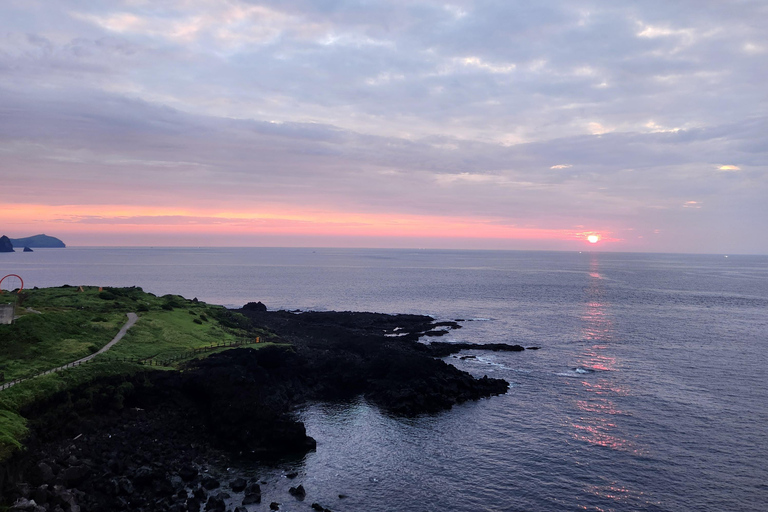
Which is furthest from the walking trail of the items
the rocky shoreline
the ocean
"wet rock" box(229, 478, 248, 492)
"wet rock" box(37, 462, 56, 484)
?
"wet rock" box(229, 478, 248, 492)

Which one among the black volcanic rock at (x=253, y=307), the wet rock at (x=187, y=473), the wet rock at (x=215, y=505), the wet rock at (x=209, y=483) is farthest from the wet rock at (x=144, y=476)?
the black volcanic rock at (x=253, y=307)

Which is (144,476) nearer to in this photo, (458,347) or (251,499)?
(251,499)

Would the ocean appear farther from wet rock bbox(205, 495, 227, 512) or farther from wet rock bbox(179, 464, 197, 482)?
wet rock bbox(179, 464, 197, 482)

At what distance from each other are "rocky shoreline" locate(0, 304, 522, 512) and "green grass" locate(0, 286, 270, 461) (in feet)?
6.38

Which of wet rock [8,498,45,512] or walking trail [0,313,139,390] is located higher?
walking trail [0,313,139,390]

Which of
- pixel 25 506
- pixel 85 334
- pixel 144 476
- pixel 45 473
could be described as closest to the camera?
pixel 25 506

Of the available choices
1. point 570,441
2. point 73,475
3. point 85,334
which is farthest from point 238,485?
point 85,334

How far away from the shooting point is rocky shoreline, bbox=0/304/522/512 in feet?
116

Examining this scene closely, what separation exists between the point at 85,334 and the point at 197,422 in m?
24.7

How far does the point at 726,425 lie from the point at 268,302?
139829 millimetres

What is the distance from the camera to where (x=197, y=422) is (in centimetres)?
5047

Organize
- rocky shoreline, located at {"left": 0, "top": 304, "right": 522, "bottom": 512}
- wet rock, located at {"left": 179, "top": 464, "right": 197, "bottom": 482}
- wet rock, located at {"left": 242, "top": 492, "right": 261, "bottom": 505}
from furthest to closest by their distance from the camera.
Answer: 1. wet rock, located at {"left": 179, "top": 464, "right": 197, "bottom": 482}
2. wet rock, located at {"left": 242, "top": 492, "right": 261, "bottom": 505}
3. rocky shoreline, located at {"left": 0, "top": 304, "right": 522, "bottom": 512}

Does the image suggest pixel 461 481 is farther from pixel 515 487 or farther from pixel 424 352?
pixel 424 352

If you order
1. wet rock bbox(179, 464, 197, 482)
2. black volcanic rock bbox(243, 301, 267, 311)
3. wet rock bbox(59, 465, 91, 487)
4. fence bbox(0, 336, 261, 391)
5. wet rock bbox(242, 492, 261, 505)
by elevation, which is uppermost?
fence bbox(0, 336, 261, 391)
